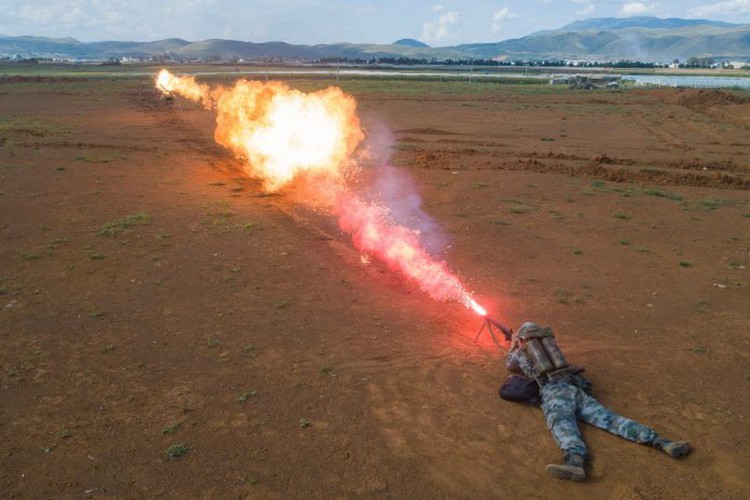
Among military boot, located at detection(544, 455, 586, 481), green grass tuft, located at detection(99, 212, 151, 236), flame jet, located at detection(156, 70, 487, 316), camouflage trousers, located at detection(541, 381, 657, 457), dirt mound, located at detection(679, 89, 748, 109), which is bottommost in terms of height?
military boot, located at detection(544, 455, 586, 481)

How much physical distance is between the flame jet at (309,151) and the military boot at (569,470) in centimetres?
847

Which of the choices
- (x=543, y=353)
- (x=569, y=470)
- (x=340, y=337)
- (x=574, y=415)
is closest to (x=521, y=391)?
(x=543, y=353)

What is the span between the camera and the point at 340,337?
36.1ft

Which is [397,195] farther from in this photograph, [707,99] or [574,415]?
[707,99]

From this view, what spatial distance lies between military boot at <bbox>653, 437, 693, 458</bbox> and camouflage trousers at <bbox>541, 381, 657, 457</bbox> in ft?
0.39

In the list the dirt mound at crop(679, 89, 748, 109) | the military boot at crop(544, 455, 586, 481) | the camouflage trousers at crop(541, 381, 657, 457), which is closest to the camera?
the military boot at crop(544, 455, 586, 481)

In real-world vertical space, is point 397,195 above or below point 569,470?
above

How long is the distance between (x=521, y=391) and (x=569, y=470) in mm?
1738

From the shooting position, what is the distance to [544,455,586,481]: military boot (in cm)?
721

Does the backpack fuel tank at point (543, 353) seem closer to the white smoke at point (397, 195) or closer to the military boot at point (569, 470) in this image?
the military boot at point (569, 470)

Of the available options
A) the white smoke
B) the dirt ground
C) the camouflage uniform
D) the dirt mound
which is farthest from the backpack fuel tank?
the dirt mound

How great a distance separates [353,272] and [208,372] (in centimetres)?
541

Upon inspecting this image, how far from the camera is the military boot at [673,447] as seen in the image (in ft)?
25.0

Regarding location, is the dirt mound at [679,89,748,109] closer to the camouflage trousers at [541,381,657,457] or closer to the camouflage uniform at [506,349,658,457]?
the camouflage uniform at [506,349,658,457]
